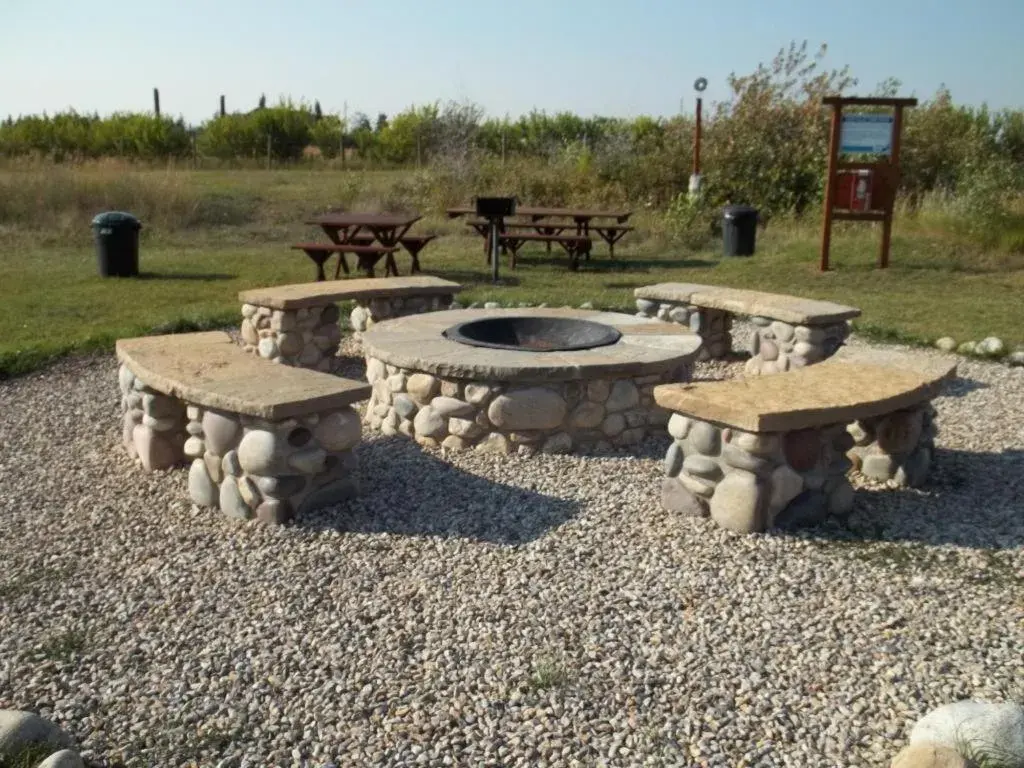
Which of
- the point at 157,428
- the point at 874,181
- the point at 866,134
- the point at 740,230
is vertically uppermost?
the point at 866,134

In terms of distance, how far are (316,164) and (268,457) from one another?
2624cm

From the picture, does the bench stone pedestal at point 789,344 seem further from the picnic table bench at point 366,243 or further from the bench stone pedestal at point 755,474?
the picnic table bench at point 366,243

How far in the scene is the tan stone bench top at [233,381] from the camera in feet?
13.1

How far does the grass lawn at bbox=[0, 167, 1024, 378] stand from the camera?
27.9ft

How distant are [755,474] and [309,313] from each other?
4.11 meters

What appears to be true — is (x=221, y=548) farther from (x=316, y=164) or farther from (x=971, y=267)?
(x=316, y=164)

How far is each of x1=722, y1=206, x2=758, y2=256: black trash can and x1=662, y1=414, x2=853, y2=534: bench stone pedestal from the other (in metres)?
9.22

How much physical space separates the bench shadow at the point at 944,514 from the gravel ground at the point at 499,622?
16 mm

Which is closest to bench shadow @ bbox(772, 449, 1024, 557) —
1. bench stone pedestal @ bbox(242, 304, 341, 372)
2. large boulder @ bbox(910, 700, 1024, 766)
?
large boulder @ bbox(910, 700, 1024, 766)

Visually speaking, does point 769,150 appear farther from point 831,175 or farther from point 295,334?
point 295,334

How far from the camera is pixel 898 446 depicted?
14.9ft

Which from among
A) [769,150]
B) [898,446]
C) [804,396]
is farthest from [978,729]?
[769,150]

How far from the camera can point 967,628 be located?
3195 mm

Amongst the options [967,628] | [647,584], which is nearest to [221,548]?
[647,584]
